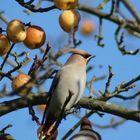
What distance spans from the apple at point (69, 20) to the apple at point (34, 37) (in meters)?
0.22

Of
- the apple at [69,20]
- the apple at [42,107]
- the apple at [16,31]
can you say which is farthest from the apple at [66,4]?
the apple at [42,107]

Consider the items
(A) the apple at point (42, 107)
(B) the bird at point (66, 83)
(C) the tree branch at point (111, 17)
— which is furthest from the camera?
(A) the apple at point (42, 107)

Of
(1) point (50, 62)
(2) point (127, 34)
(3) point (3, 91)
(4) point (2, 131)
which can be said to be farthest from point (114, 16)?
(4) point (2, 131)

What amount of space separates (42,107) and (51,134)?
91cm

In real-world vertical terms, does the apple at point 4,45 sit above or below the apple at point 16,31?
below

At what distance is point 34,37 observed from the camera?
4781mm

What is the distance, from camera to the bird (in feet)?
17.7

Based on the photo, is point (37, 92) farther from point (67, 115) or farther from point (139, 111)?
point (139, 111)

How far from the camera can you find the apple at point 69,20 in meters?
4.61

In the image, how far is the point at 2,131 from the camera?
199 inches

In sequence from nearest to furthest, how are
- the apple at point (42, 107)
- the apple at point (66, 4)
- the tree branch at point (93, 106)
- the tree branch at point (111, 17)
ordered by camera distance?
the tree branch at point (111, 17) → the apple at point (66, 4) → the tree branch at point (93, 106) → the apple at point (42, 107)

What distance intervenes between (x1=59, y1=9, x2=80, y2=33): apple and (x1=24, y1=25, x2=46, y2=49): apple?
0.74 ft

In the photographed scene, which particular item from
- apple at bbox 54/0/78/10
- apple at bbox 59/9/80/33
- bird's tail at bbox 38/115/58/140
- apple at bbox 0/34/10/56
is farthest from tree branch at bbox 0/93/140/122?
apple at bbox 54/0/78/10

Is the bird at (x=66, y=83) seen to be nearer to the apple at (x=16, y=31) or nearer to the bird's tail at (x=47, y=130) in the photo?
the bird's tail at (x=47, y=130)
